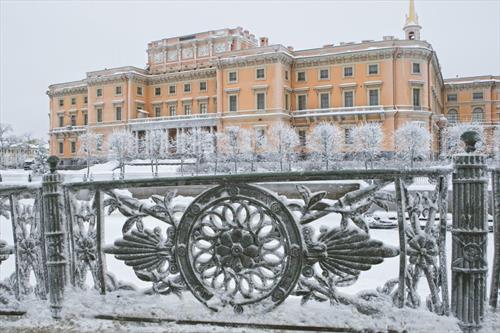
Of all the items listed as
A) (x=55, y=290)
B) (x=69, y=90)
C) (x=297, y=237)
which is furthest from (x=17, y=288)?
(x=69, y=90)

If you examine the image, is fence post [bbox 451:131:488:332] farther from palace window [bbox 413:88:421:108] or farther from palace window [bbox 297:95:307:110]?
palace window [bbox 297:95:307:110]

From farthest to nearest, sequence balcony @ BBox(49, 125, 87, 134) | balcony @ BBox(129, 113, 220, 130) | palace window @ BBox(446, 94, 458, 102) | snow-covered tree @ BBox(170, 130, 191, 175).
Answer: palace window @ BBox(446, 94, 458, 102) < balcony @ BBox(49, 125, 87, 134) < balcony @ BBox(129, 113, 220, 130) < snow-covered tree @ BBox(170, 130, 191, 175)

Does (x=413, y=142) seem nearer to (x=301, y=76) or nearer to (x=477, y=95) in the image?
(x=301, y=76)

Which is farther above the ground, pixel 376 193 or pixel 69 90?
→ pixel 69 90

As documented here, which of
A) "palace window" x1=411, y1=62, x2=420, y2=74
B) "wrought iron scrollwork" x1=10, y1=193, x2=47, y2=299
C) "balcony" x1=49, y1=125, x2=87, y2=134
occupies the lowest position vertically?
"wrought iron scrollwork" x1=10, y1=193, x2=47, y2=299

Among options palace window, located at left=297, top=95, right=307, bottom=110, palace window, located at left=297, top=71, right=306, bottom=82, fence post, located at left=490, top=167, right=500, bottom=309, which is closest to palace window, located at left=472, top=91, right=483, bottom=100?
palace window, located at left=297, top=95, right=307, bottom=110

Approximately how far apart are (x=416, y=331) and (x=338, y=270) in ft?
1.67

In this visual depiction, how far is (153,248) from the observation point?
2752 millimetres

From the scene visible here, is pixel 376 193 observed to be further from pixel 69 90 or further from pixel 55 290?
pixel 69 90

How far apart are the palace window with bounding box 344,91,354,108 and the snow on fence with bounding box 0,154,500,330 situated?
43935mm

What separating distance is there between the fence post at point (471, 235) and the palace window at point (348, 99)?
144 feet

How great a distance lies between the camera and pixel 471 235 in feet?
7.54

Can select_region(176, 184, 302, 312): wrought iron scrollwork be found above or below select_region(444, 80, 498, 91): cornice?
below

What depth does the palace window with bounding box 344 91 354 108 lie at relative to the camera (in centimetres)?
4481
